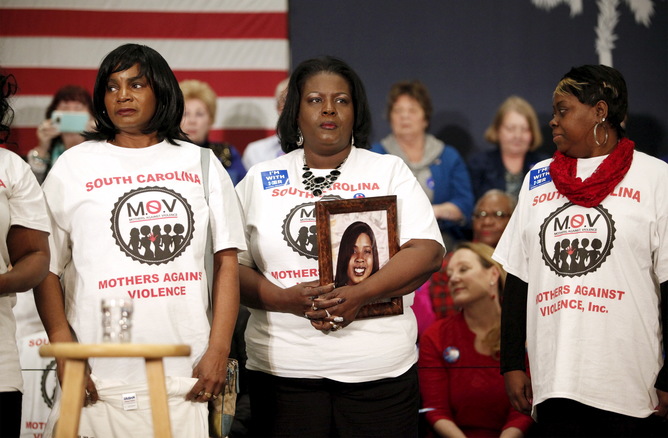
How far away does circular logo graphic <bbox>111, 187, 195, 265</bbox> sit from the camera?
8.70ft

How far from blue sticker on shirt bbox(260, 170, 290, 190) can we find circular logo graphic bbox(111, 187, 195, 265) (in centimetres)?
43

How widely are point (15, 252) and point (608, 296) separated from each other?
1821 mm

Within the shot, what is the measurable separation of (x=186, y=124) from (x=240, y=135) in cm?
82

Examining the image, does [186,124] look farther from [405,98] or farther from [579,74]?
[579,74]

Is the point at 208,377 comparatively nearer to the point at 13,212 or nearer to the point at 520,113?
the point at 13,212

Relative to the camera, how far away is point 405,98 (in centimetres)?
565

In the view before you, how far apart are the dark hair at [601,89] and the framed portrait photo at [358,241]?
70 centimetres

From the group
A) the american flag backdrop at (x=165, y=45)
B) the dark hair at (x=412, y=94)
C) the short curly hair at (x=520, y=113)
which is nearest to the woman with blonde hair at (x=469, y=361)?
the dark hair at (x=412, y=94)

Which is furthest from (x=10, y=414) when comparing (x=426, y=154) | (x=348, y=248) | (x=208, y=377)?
(x=426, y=154)

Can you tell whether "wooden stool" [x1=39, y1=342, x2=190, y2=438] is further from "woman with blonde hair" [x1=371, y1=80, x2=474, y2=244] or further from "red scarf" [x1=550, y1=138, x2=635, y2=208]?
"woman with blonde hair" [x1=371, y1=80, x2=474, y2=244]

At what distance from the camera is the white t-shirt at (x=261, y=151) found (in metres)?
5.62

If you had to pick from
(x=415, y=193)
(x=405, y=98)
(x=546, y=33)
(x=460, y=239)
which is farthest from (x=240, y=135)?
(x=415, y=193)

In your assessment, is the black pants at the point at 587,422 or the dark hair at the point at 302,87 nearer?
the black pants at the point at 587,422

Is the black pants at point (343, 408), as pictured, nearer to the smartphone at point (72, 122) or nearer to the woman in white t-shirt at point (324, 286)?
the woman in white t-shirt at point (324, 286)
